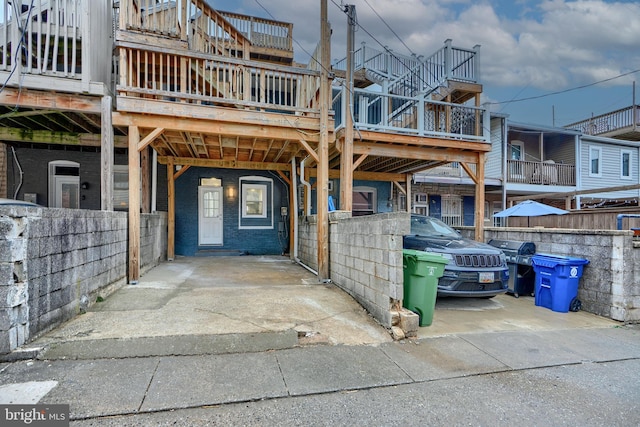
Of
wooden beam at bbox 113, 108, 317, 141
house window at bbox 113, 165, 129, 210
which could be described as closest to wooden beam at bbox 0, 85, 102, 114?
wooden beam at bbox 113, 108, 317, 141

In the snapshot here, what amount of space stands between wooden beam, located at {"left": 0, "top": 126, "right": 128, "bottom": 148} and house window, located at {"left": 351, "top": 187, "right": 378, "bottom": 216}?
7.23 m

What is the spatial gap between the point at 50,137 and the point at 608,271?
1116cm

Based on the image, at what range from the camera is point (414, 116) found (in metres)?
9.45

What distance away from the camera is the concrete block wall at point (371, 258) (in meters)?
4.08

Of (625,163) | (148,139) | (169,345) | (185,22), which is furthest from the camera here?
(625,163)

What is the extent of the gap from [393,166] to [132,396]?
9369 millimetres

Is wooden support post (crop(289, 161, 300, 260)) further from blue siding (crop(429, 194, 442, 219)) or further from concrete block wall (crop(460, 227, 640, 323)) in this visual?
blue siding (crop(429, 194, 442, 219))

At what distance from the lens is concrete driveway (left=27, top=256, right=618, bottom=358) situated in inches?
136

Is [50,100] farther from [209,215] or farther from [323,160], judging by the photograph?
[209,215]

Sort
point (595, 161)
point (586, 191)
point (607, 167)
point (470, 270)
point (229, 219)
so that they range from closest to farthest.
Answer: point (470, 270)
point (229, 219)
point (586, 191)
point (595, 161)
point (607, 167)

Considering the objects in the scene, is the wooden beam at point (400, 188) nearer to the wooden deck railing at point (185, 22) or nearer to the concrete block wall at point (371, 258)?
Result: the concrete block wall at point (371, 258)

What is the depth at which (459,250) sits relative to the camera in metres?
5.52

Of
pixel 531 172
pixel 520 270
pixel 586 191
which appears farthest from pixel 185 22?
pixel 531 172

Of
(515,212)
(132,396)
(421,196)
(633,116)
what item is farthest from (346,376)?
(633,116)
